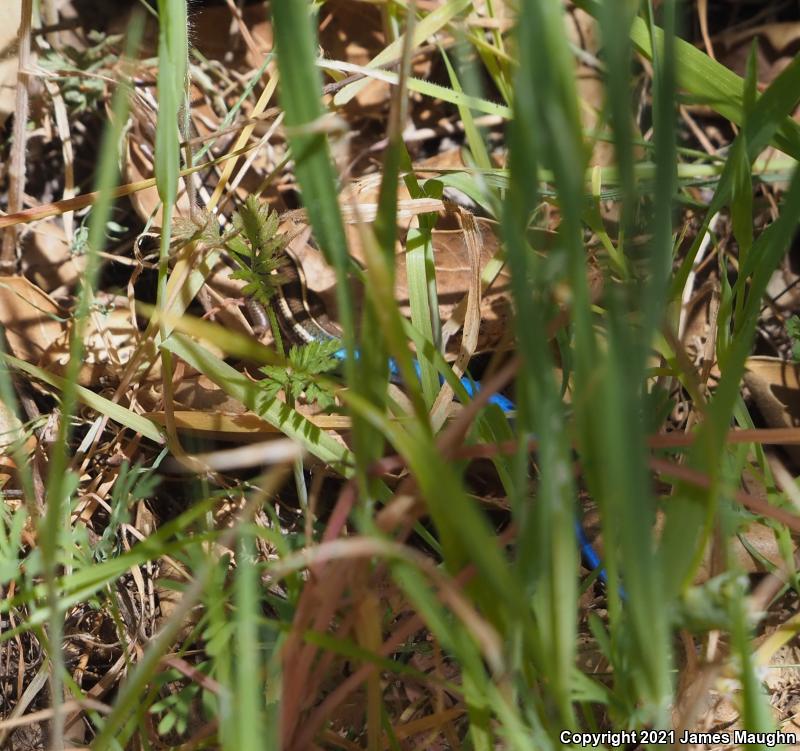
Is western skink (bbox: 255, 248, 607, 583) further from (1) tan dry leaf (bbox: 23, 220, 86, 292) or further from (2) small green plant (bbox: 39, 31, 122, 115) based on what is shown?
(2) small green plant (bbox: 39, 31, 122, 115)

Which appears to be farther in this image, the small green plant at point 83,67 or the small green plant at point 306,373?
the small green plant at point 83,67

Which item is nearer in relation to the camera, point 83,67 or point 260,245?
point 260,245

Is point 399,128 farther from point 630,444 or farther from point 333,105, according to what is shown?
point 333,105

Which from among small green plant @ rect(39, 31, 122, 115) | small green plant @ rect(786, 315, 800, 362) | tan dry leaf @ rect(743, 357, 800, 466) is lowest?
tan dry leaf @ rect(743, 357, 800, 466)

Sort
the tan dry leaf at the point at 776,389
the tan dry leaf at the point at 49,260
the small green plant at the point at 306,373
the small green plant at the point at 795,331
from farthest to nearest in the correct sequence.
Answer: the tan dry leaf at the point at 49,260
the tan dry leaf at the point at 776,389
the small green plant at the point at 795,331
the small green plant at the point at 306,373

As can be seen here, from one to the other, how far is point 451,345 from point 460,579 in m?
0.84

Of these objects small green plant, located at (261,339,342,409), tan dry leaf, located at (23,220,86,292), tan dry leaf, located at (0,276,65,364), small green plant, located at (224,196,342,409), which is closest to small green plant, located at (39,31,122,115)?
tan dry leaf, located at (23,220,86,292)

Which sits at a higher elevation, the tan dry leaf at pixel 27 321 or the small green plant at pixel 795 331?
the tan dry leaf at pixel 27 321

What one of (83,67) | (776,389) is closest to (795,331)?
(776,389)

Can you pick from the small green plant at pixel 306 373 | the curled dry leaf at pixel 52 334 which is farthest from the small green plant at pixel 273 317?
the curled dry leaf at pixel 52 334

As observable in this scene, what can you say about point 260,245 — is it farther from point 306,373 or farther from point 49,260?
point 49,260

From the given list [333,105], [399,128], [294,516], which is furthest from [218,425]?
[399,128]

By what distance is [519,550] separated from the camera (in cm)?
70

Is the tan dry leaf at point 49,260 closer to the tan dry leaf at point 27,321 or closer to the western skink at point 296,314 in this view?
the tan dry leaf at point 27,321
